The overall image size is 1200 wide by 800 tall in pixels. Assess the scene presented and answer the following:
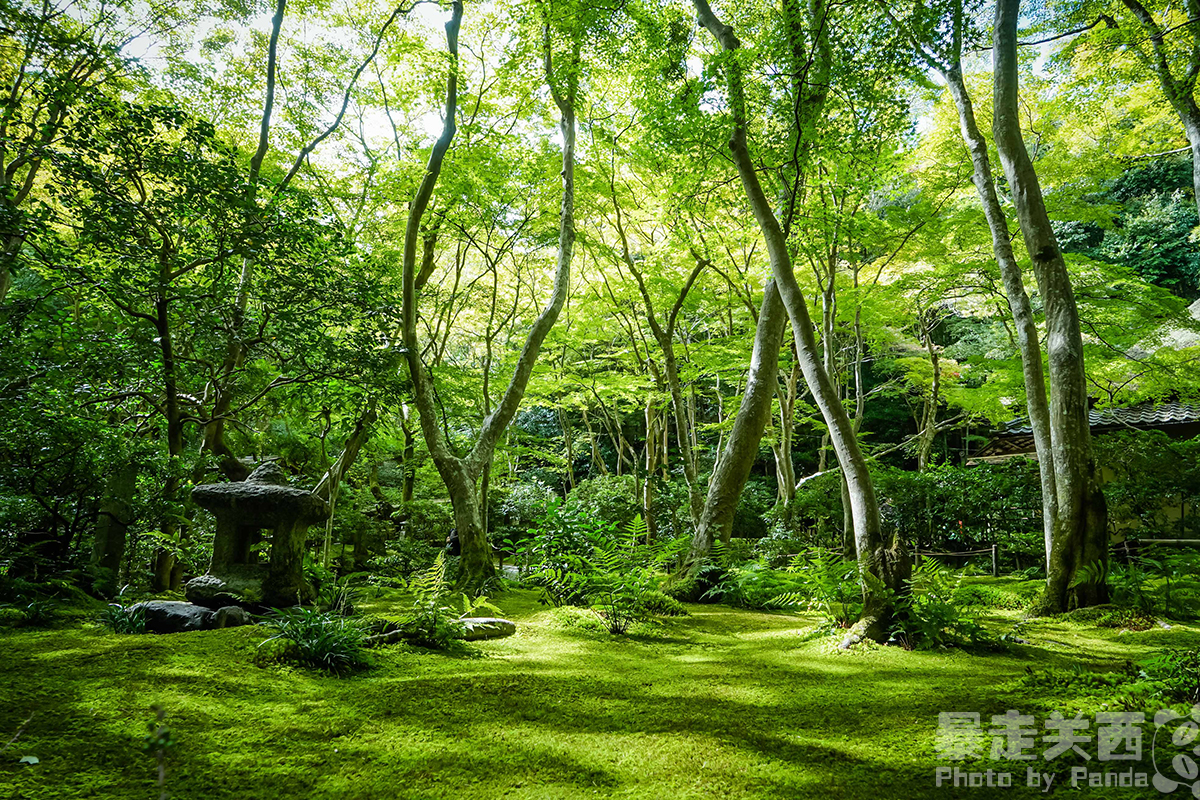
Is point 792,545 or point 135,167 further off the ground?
point 135,167

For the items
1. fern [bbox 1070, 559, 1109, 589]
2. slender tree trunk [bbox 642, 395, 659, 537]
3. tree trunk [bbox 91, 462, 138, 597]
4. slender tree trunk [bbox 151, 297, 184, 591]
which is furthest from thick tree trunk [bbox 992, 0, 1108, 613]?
tree trunk [bbox 91, 462, 138, 597]

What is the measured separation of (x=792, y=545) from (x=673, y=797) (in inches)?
362

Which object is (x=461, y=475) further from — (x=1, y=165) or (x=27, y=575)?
(x=1, y=165)

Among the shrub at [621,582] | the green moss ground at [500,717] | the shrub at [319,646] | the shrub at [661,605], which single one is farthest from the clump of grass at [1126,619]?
the shrub at [319,646]

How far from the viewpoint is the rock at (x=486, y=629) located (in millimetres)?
5045

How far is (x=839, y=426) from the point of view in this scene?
4957 millimetres

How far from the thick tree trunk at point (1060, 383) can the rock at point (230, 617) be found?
7.07m

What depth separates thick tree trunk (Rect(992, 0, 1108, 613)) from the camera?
5.52m

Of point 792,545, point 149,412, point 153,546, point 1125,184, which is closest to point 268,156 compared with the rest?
point 149,412

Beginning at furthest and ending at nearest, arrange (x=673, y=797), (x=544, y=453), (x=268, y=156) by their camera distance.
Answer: (x=544, y=453) < (x=268, y=156) < (x=673, y=797)

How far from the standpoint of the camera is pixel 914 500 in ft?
36.3

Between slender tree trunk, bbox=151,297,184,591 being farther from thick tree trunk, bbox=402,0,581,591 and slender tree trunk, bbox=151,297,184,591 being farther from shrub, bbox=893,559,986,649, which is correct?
shrub, bbox=893,559,986,649

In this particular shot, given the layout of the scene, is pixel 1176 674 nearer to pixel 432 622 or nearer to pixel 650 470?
pixel 432 622

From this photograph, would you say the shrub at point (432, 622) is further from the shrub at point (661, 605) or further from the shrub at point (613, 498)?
the shrub at point (613, 498)
